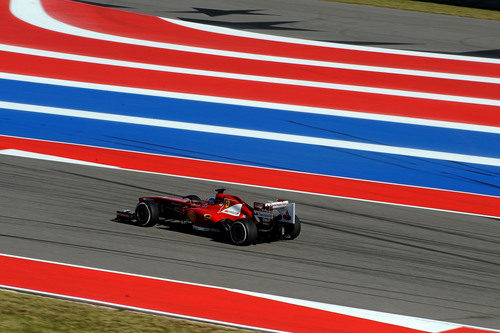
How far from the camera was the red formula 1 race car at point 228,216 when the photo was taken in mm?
9633

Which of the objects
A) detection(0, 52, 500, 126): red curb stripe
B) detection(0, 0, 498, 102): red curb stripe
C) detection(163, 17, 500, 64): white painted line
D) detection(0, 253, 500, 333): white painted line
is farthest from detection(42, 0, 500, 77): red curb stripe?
detection(0, 253, 500, 333): white painted line

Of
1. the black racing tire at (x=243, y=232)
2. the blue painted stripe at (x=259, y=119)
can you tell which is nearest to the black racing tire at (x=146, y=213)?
the black racing tire at (x=243, y=232)

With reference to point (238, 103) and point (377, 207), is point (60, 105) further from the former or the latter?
point (377, 207)

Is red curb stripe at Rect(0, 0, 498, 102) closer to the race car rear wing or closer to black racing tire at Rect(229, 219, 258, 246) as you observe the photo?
the race car rear wing

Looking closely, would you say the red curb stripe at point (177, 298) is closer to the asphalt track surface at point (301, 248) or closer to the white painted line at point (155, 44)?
the asphalt track surface at point (301, 248)

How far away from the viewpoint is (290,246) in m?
9.78

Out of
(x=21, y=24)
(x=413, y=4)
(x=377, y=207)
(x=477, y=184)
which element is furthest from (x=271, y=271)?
(x=413, y=4)

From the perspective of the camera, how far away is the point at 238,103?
16.8 meters

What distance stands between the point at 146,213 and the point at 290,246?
1793 mm

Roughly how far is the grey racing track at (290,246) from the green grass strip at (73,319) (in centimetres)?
130

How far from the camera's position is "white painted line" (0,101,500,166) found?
1460 cm

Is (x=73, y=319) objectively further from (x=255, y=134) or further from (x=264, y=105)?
(x=264, y=105)

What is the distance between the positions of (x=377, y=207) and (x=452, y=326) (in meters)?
4.42

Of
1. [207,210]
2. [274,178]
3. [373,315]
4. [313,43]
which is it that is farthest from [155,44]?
[373,315]
